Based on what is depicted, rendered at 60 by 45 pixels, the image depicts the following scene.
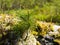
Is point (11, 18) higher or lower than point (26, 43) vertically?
higher

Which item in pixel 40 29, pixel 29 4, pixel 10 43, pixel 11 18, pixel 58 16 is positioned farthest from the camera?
pixel 29 4

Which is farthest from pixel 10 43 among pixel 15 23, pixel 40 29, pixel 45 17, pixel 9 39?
pixel 45 17

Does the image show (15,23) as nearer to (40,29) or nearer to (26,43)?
(26,43)

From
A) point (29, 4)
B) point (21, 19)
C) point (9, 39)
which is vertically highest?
point (21, 19)

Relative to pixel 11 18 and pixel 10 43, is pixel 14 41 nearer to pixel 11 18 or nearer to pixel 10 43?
pixel 10 43

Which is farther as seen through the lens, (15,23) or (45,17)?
(45,17)

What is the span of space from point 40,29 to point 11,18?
243 inches

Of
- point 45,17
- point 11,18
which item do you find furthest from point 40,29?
point 45,17

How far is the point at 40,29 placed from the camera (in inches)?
1339

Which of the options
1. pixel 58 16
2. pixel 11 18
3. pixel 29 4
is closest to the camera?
pixel 11 18

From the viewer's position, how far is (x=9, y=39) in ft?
87.6

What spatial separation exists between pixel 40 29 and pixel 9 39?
331 inches

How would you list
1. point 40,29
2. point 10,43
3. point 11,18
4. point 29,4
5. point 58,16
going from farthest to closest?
point 29,4 → point 58,16 → point 40,29 → point 11,18 → point 10,43

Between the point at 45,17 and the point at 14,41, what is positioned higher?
the point at 14,41
